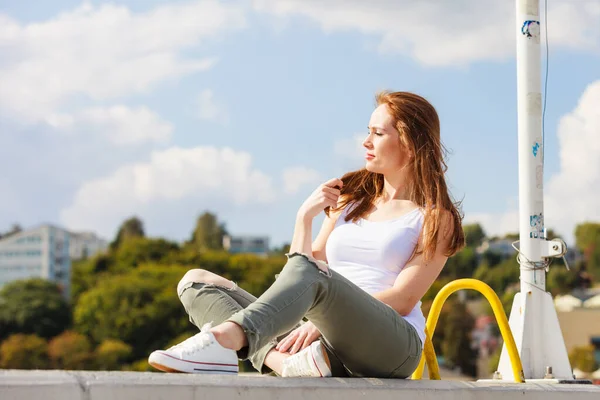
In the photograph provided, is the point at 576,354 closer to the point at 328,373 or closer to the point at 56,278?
the point at 56,278

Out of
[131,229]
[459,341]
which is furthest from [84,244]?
[459,341]

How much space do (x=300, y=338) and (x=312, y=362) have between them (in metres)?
0.23

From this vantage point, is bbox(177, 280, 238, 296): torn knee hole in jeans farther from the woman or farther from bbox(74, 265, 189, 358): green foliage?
bbox(74, 265, 189, 358): green foliage

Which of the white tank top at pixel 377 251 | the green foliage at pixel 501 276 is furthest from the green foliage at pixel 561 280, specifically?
the white tank top at pixel 377 251

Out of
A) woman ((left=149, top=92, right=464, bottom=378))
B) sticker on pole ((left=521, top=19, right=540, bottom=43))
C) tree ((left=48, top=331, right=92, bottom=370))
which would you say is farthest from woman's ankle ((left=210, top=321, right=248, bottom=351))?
tree ((left=48, top=331, right=92, bottom=370))

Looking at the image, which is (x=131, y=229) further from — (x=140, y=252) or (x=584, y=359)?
(x=584, y=359)

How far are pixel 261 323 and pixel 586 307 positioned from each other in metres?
81.9

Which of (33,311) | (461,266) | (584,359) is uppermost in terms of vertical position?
(461,266)

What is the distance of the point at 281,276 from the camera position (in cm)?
384

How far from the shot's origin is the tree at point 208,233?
10691 centimetres

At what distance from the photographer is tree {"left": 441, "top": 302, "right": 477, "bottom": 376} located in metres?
81.4

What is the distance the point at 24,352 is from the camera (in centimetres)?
8150

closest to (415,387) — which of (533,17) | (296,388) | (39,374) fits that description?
(296,388)

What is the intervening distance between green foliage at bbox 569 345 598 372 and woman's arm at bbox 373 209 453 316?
233ft
